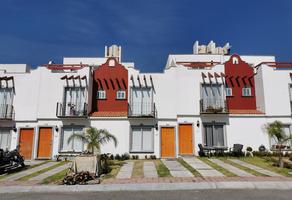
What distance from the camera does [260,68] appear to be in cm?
2252

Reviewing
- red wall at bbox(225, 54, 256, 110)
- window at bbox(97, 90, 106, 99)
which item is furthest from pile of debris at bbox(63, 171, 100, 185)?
red wall at bbox(225, 54, 256, 110)

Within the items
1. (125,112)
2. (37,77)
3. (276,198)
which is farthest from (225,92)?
(37,77)

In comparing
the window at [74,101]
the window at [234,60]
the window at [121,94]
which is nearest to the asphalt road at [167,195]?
the window at [74,101]

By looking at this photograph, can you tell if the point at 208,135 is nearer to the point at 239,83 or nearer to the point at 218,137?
the point at 218,137

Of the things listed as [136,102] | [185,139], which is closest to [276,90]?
[185,139]

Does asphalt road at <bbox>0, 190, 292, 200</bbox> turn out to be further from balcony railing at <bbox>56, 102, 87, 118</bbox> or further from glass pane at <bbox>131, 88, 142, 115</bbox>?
glass pane at <bbox>131, 88, 142, 115</bbox>

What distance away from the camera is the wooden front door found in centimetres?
2092

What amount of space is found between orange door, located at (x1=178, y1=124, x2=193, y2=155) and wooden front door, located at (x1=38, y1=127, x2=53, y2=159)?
10684mm

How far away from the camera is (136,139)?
69.8ft

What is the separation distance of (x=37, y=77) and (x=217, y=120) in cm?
1578

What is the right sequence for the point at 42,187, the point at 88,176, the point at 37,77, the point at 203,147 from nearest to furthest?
the point at 42,187 < the point at 88,176 < the point at 203,147 < the point at 37,77

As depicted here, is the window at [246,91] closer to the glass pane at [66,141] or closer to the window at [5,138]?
the glass pane at [66,141]

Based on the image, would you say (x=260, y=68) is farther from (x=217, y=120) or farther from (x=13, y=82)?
(x=13, y=82)

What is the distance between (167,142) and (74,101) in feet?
28.2
